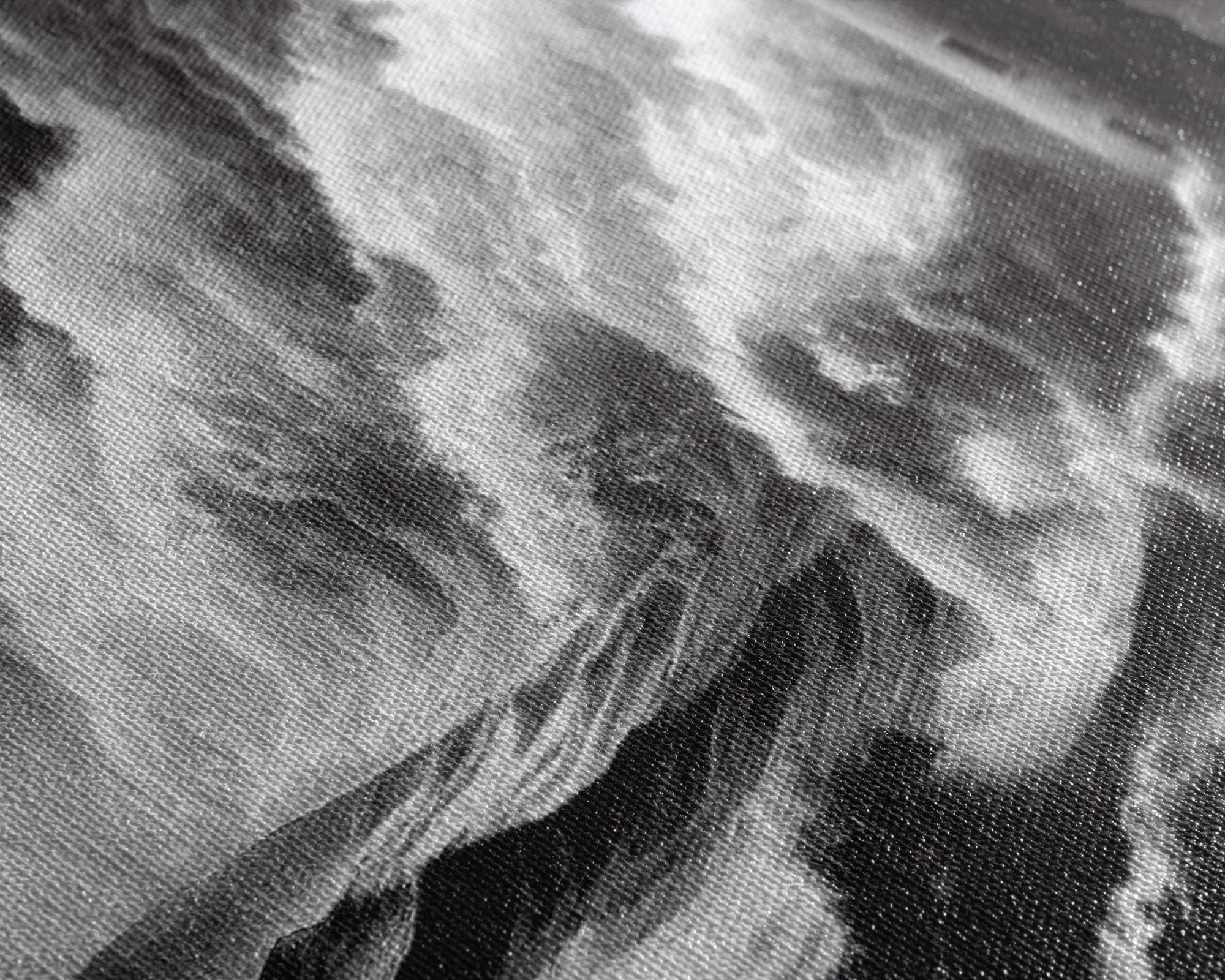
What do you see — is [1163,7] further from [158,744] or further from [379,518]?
[158,744]

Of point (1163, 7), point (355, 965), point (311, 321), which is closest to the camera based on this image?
point (355, 965)

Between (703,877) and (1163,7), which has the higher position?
(1163,7)

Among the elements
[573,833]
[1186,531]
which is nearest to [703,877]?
[573,833]

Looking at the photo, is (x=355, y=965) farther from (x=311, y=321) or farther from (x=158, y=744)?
(x=311, y=321)

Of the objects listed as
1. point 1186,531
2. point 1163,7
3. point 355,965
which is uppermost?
point 1163,7

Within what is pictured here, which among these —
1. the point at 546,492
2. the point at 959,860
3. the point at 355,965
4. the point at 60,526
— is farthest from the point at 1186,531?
the point at 60,526

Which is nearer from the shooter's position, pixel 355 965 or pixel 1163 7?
pixel 355 965

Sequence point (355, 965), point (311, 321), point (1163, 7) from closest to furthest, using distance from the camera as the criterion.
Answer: point (355, 965)
point (311, 321)
point (1163, 7)
